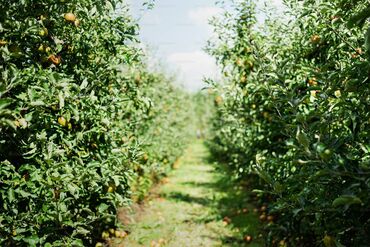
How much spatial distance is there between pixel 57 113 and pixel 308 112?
8.89 feet

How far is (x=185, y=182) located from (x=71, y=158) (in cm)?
842

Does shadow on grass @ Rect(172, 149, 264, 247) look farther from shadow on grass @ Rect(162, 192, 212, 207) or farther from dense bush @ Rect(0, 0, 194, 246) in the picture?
dense bush @ Rect(0, 0, 194, 246)

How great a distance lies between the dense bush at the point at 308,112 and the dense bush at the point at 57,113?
5.39 feet

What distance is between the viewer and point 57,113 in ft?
11.7

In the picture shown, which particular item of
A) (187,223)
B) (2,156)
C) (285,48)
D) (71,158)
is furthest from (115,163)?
(187,223)

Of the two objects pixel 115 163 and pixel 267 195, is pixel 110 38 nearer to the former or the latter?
pixel 115 163

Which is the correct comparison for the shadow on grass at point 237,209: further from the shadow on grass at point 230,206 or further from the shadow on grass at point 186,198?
the shadow on grass at point 186,198

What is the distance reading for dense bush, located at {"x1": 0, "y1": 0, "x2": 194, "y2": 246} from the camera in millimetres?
3055

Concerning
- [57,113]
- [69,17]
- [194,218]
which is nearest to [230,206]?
[194,218]

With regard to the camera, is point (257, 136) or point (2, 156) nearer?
point (2, 156)

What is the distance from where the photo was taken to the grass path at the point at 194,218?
6039 millimetres

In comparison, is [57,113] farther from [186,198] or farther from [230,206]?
A: [186,198]

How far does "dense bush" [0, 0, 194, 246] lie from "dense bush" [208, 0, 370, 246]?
64.7 inches

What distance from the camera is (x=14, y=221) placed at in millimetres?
3203
